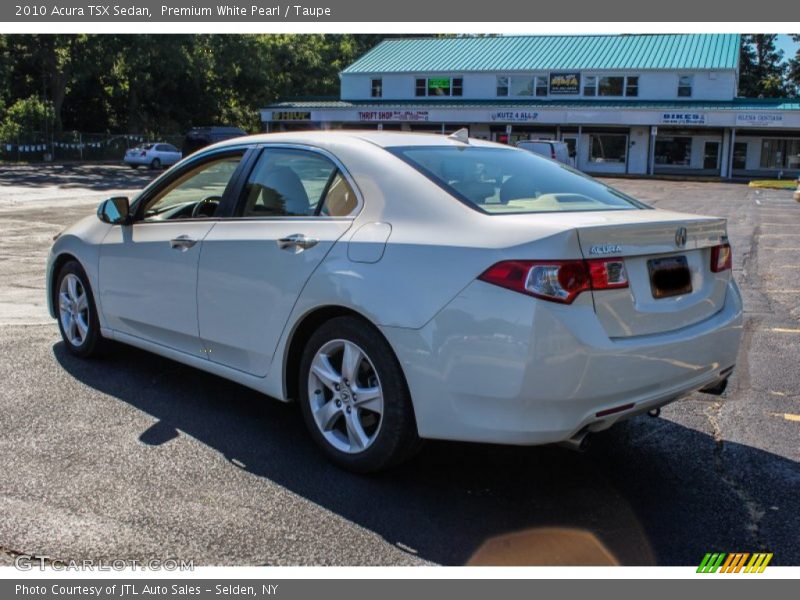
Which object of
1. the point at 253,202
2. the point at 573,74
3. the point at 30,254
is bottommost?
the point at 30,254

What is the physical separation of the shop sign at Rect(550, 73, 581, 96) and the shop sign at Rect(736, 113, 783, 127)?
9750 mm

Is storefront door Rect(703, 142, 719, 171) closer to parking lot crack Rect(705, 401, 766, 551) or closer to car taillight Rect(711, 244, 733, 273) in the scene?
parking lot crack Rect(705, 401, 766, 551)

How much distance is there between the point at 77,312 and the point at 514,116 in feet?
152

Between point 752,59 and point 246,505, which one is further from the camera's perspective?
point 752,59

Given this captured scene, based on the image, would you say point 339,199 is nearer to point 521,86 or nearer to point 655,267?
point 655,267

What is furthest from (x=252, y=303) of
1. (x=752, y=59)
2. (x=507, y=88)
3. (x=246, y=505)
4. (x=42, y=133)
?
(x=752, y=59)

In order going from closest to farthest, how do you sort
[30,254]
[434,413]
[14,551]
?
[14,551] < [434,413] < [30,254]

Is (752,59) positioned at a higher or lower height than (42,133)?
higher

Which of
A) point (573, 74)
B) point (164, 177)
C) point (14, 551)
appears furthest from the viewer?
point (573, 74)

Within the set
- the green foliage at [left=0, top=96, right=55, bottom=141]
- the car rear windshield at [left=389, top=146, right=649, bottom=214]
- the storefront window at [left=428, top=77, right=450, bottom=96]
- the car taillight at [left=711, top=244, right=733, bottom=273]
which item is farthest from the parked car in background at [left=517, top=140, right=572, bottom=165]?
the green foliage at [left=0, top=96, right=55, bottom=141]

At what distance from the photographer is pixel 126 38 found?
151ft

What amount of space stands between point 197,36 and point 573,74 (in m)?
23.7

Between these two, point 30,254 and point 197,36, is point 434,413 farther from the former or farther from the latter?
point 197,36

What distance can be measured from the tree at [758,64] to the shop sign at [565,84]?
96.5 feet
